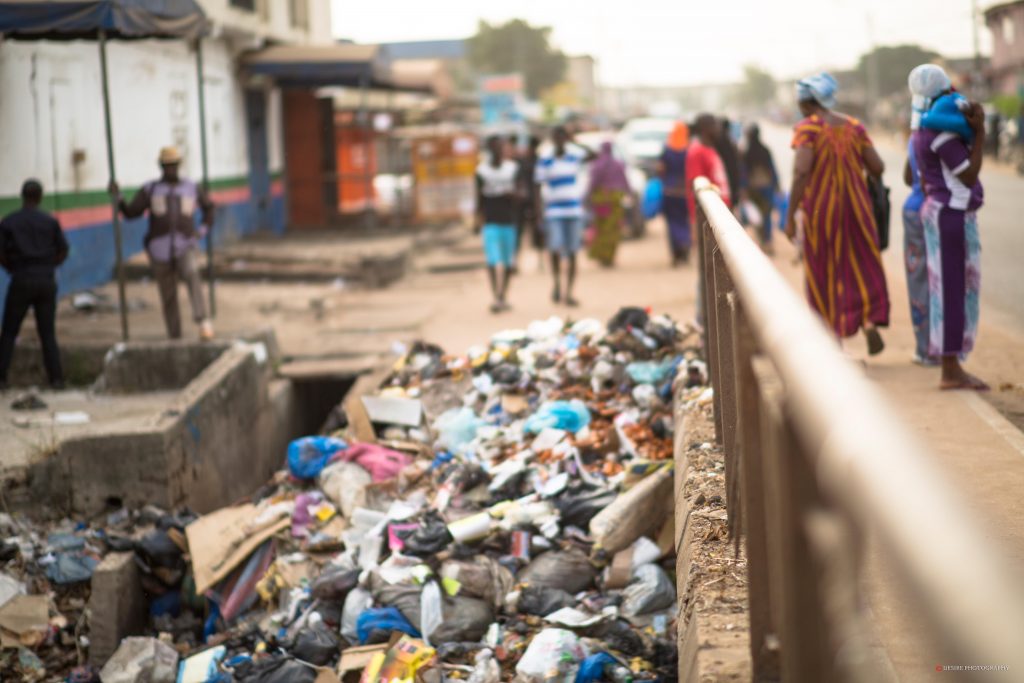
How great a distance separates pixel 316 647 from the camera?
6.46m

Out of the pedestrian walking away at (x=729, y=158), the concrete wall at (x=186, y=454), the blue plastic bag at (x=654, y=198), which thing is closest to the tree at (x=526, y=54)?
the blue plastic bag at (x=654, y=198)

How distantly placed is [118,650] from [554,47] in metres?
73.5

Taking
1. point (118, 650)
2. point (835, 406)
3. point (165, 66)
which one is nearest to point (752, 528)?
point (835, 406)

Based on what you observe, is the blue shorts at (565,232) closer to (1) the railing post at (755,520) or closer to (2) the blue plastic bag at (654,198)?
(2) the blue plastic bag at (654,198)

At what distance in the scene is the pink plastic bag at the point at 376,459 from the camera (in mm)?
8312

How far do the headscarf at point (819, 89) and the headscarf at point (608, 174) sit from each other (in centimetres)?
958

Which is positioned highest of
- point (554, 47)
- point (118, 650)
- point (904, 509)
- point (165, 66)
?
point (554, 47)

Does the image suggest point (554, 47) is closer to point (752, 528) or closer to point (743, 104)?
point (752, 528)

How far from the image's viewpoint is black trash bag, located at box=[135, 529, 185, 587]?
25.1 feet

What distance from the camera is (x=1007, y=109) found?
41.7 m

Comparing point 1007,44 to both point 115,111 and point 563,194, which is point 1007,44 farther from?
point 115,111

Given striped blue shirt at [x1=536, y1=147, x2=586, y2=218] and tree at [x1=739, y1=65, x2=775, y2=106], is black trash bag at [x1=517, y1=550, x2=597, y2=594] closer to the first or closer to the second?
striped blue shirt at [x1=536, y1=147, x2=586, y2=218]

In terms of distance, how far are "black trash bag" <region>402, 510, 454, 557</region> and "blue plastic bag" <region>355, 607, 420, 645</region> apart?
451 millimetres

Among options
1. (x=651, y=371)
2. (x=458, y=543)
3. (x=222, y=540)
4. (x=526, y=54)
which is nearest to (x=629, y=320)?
(x=651, y=371)
